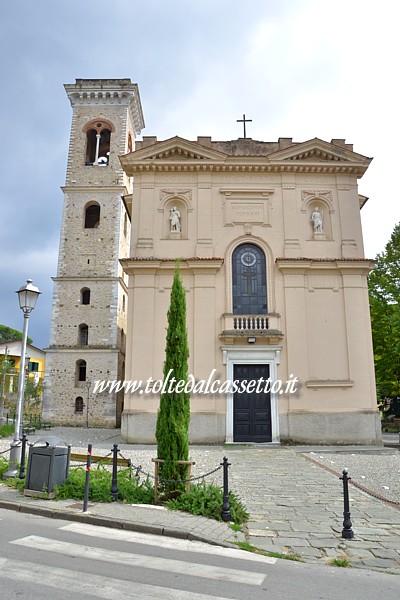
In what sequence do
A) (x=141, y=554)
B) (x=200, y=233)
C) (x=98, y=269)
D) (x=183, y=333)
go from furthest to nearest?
(x=98, y=269)
(x=200, y=233)
(x=183, y=333)
(x=141, y=554)

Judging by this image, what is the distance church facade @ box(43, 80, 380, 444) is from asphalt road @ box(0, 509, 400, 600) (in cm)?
1061

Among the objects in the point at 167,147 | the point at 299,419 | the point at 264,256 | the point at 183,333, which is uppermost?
the point at 167,147

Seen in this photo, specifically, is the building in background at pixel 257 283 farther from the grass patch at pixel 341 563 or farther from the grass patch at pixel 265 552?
the grass patch at pixel 341 563

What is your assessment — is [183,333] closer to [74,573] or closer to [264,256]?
[74,573]

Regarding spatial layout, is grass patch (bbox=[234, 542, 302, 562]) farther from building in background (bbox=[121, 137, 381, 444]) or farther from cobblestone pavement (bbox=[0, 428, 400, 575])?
building in background (bbox=[121, 137, 381, 444])

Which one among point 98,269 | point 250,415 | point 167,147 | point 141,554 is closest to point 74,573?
point 141,554

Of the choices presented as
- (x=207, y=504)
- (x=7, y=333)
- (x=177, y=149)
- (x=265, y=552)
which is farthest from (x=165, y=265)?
(x=7, y=333)

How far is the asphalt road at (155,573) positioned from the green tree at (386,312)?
16.6 meters

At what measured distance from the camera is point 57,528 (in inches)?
267

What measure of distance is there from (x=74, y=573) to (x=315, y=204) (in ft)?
56.8

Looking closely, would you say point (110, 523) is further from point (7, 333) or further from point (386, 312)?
point (7, 333)

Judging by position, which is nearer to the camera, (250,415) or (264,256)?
(250,415)

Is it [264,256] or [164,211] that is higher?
[164,211]

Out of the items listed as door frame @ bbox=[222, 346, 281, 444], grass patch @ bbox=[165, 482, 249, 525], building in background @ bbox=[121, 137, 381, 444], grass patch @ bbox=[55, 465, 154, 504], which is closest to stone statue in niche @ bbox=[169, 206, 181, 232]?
building in background @ bbox=[121, 137, 381, 444]
